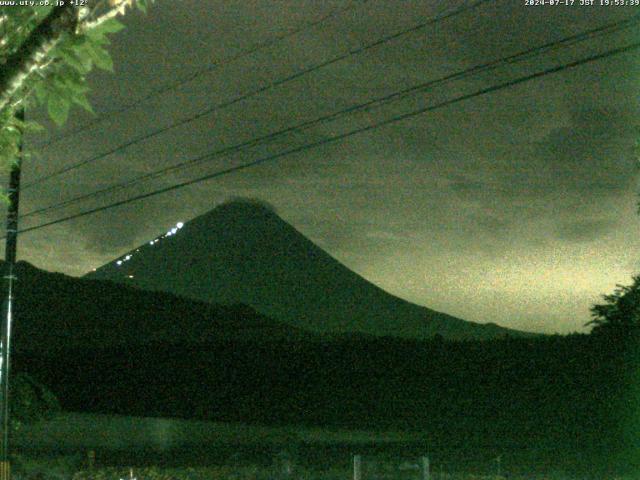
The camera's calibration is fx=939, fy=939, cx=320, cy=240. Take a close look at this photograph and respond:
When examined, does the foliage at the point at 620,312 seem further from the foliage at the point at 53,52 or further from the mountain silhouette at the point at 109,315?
the mountain silhouette at the point at 109,315

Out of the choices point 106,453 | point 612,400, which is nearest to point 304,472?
point 106,453

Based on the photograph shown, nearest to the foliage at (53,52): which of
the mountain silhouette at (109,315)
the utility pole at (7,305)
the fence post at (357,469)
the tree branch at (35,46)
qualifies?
the tree branch at (35,46)

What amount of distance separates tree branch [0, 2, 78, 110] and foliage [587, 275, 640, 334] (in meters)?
21.0

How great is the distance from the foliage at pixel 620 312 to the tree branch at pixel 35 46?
21.0m

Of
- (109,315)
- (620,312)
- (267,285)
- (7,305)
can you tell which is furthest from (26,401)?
(267,285)

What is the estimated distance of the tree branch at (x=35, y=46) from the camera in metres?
4.24

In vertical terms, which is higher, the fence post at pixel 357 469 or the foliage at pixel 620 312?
the foliage at pixel 620 312

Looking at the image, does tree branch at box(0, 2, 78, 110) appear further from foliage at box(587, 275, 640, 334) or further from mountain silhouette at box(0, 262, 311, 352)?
mountain silhouette at box(0, 262, 311, 352)

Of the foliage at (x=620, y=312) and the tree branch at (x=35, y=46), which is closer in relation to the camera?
the tree branch at (x=35, y=46)

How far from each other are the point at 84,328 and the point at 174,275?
300ft

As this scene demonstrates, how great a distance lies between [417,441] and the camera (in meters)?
26.8

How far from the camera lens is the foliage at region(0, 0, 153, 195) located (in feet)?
14.0

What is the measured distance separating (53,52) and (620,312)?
22483mm

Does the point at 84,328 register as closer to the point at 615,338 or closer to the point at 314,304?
the point at 615,338
